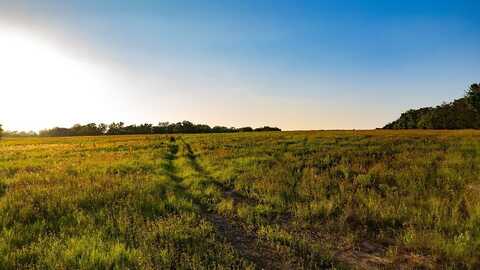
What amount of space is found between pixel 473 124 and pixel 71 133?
395 ft

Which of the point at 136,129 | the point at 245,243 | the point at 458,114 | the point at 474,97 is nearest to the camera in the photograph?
the point at 245,243

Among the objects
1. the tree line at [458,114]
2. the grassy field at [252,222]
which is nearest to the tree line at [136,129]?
the tree line at [458,114]

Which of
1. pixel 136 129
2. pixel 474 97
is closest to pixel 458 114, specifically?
pixel 474 97

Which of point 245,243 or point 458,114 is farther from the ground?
point 458,114

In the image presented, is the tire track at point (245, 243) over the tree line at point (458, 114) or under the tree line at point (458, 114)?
under

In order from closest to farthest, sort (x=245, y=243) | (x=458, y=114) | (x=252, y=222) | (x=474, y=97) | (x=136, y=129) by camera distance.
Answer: (x=245, y=243) < (x=252, y=222) < (x=474, y=97) < (x=458, y=114) < (x=136, y=129)

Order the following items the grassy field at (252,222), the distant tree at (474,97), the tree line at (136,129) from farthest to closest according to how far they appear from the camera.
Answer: the tree line at (136,129)
the distant tree at (474,97)
the grassy field at (252,222)

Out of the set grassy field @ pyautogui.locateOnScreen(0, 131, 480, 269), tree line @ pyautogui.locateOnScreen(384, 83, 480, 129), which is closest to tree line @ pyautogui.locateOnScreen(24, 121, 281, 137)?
tree line @ pyautogui.locateOnScreen(384, 83, 480, 129)

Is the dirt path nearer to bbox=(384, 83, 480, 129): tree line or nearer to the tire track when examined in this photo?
the tire track

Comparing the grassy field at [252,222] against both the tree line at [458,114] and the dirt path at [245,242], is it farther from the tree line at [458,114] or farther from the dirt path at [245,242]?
the tree line at [458,114]

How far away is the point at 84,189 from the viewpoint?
37.2ft

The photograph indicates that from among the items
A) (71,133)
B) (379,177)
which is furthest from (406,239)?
(71,133)

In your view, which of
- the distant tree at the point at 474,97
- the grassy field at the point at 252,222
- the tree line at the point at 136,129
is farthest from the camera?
the tree line at the point at 136,129

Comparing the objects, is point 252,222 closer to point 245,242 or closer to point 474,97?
→ point 245,242
